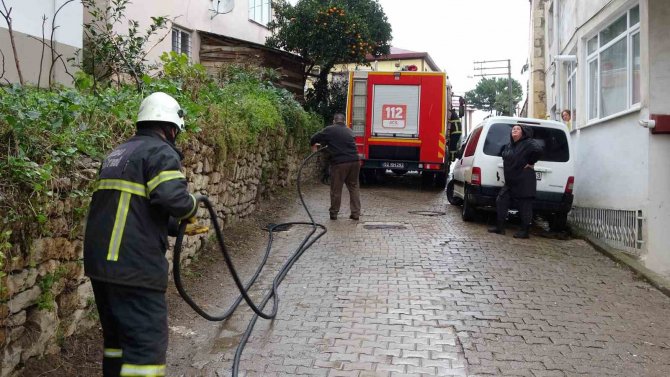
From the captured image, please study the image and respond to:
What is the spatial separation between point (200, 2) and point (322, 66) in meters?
4.03

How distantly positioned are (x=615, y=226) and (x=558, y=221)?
4.54 feet

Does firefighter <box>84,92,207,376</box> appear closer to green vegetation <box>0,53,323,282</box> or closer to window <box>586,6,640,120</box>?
green vegetation <box>0,53,323,282</box>

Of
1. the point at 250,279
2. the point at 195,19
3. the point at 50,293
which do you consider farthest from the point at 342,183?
the point at 195,19

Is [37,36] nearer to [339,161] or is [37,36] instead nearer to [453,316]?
[339,161]

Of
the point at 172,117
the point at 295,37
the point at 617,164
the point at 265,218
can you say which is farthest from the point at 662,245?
the point at 295,37

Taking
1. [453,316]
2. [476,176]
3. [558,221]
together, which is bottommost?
A: [453,316]

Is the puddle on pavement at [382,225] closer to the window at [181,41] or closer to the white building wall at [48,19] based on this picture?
the white building wall at [48,19]

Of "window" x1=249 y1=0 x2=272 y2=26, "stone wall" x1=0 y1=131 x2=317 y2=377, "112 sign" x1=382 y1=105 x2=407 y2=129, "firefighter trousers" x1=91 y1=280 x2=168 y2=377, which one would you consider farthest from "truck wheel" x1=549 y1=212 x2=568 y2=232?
"window" x1=249 y1=0 x2=272 y2=26

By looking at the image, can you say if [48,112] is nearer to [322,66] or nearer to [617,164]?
[617,164]

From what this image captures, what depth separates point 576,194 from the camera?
11742 millimetres

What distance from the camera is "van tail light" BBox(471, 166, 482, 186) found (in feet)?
33.0

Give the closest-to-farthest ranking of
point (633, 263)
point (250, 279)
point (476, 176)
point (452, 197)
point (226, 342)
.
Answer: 1. point (226, 342)
2. point (250, 279)
3. point (633, 263)
4. point (476, 176)
5. point (452, 197)

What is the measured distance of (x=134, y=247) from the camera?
338 centimetres

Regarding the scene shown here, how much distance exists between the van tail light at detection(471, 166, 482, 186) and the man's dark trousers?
2021mm
